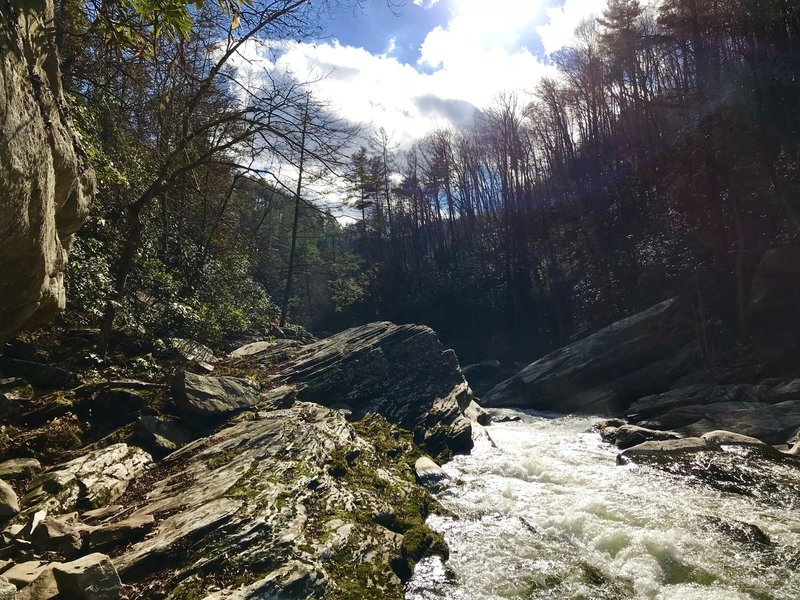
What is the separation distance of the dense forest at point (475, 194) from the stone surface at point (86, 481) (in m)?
2.44

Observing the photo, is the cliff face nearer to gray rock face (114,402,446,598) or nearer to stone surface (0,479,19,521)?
stone surface (0,479,19,521)

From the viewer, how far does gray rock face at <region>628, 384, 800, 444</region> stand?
32.7ft

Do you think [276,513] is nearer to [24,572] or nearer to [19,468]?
[24,572]

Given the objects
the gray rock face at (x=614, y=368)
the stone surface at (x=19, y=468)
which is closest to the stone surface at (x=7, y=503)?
the stone surface at (x=19, y=468)

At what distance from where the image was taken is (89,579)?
3.08 meters

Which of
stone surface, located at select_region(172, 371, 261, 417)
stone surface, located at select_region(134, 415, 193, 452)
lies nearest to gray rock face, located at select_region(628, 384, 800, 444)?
stone surface, located at select_region(172, 371, 261, 417)

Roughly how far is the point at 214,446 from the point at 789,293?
1752 cm

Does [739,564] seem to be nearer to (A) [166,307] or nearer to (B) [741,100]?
(A) [166,307]

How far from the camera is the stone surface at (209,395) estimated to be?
7.06 meters

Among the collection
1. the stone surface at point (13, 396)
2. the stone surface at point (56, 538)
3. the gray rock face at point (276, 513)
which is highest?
the stone surface at point (13, 396)

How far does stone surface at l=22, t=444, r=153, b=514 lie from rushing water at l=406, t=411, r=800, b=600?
3.39m

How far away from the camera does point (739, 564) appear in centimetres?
512

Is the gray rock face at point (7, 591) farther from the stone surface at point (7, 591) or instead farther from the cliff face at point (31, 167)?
the cliff face at point (31, 167)

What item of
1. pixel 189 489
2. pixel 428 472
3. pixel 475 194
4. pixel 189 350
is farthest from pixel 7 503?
pixel 475 194
